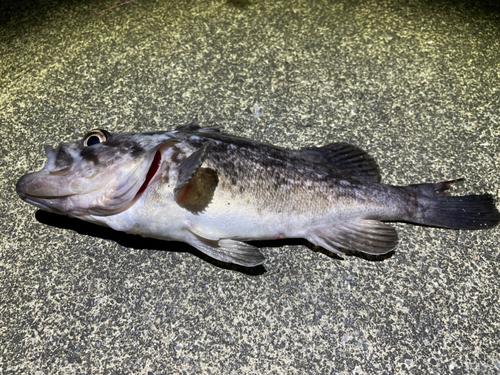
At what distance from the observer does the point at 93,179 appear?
79.3 inches

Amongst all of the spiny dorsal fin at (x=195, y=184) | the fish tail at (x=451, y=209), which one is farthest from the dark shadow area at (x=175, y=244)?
the spiny dorsal fin at (x=195, y=184)

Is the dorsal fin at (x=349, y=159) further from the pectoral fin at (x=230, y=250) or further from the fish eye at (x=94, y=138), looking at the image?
the fish eye at (x=94, y=138)

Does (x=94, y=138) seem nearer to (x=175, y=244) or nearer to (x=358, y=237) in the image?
(x=175, y=244)

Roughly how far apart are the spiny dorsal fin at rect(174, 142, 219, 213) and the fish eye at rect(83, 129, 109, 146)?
60 cm

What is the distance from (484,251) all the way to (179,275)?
2143 millimetres

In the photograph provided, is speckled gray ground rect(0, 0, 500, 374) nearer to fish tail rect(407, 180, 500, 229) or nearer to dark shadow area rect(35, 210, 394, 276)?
dark shadow area rect(35, 210, 394, 276)

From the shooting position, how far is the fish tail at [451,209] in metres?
2.39

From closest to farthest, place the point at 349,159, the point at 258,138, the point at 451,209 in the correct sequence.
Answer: the point at 451,209 < the point at 349,159 < the point at 258,138

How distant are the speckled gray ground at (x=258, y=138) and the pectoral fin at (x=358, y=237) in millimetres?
201

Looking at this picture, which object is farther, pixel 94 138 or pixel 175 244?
pixel 175 244

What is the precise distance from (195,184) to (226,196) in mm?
198

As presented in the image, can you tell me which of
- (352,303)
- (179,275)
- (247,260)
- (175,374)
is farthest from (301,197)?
(175,374)

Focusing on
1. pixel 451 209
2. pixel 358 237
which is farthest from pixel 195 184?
pixel 451 209

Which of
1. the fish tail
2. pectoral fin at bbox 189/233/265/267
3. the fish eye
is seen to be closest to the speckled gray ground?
the fish tail
